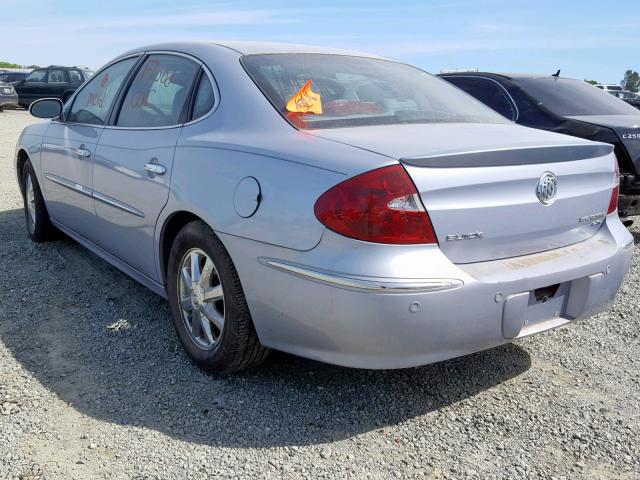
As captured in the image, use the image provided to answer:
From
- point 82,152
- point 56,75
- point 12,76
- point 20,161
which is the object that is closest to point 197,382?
point 82,152

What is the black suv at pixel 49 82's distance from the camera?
21141mm

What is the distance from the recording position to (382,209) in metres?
2.31

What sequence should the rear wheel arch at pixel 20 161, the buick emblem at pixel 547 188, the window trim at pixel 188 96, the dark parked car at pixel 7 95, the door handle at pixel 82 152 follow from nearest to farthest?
1. the buick emblem at pixel 547 188
2. the window trim at pixel 188 96
3. the door handle at pixel 82 152
4. the rear wheel arch at pixel 20 161
5. the dark parked car at pixel 7 95

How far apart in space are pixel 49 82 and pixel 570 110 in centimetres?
2046

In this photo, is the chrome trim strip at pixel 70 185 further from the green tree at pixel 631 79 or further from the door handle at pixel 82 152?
the green tree at pixel 631 79

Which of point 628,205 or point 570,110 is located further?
point 570,110

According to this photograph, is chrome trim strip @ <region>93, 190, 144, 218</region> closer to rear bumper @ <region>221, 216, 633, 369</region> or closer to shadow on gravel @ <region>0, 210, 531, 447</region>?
shadow on gravel @ <region>0, 210, 531, 447</region>

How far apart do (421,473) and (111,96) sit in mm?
2914

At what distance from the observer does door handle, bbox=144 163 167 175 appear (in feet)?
10.3

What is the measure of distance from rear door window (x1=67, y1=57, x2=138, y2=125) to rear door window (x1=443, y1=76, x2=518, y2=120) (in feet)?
11.4

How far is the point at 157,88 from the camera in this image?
3596 mm

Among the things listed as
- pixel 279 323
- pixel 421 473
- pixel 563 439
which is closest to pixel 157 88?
pixel 279 323

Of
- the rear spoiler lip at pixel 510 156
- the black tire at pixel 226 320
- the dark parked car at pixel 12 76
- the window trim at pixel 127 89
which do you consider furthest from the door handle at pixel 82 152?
the dark parked car at pixel 12 76

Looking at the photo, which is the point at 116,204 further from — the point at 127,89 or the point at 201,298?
the point at 201,298
